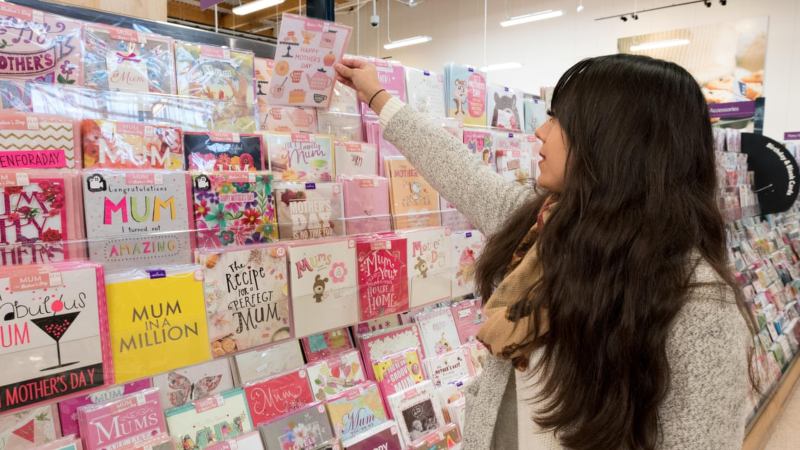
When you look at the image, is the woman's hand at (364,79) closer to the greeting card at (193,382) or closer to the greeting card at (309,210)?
the greeting card at (309,210)

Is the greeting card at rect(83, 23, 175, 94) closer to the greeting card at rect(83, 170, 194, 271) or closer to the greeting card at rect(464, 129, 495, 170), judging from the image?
the greeting card at rect(83, 170, 194, 271)

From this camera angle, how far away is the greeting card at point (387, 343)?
1615 millimetres

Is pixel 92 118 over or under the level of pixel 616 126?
over

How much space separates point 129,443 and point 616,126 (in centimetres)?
115

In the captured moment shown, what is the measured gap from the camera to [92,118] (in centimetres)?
116

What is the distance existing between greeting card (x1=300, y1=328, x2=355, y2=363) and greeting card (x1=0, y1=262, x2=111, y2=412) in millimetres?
585

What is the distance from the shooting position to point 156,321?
3.56ft

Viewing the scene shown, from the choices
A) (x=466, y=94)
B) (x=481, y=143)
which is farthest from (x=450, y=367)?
(x=466, y=94)

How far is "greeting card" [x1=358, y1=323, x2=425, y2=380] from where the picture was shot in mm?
1615

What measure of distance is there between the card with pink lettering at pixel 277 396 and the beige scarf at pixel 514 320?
1.94 feet

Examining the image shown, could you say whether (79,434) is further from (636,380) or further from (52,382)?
(636,380)

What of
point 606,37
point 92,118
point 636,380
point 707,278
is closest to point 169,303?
point 92,118

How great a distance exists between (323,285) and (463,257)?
62 centimetres

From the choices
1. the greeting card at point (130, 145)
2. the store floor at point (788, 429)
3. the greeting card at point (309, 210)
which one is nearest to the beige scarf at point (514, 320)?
the greeting card at point (309, 210)
